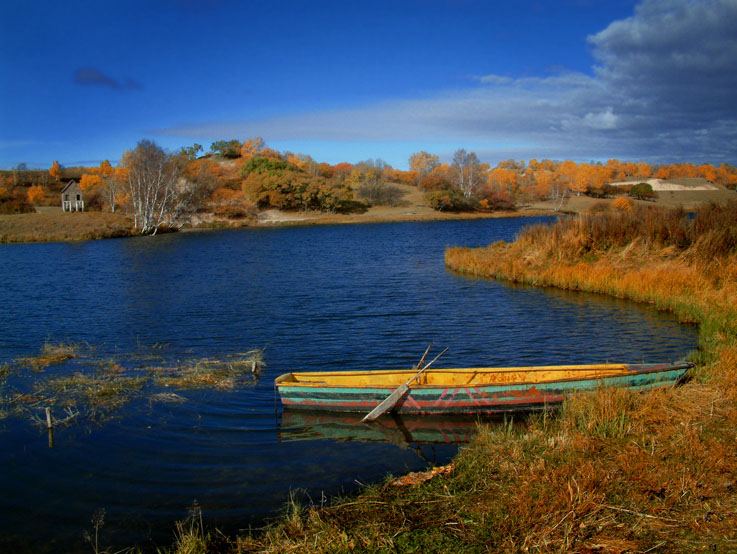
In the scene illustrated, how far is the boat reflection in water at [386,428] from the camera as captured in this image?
1065cm

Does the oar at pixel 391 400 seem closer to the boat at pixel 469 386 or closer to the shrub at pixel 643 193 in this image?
the boat at pixel 469 386

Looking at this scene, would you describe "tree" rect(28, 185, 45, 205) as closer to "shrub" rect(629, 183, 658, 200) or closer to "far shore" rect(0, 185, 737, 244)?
"far shore" rect(0, 185, 737, 244)

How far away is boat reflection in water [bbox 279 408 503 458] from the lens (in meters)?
10.6

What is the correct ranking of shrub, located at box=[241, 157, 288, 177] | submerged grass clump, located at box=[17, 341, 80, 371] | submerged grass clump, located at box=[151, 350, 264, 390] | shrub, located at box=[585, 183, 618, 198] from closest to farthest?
submerged grass clump, located at box=[151, 350, 264, 390]
submerged grass clump, located at box=[17, 341, 80, 371]
shrub, located at box=[241, 157, 288, 177]
shrub, located at box=[585, 183, 618, 198]

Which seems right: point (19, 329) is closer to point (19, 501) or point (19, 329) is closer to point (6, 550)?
point (19, 501)

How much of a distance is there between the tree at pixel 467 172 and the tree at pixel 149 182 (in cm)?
5698

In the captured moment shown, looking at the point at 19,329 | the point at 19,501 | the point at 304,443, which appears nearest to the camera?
the point at 19,501

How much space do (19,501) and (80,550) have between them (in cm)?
207

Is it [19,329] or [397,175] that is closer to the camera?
[19,329]

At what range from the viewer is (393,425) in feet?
36.8

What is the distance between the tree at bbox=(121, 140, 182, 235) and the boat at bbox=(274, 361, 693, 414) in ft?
212

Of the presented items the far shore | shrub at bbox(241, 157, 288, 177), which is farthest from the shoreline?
shrub at bbox(241, 157, 288, 177)

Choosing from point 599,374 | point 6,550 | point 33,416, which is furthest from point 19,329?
point 599,374

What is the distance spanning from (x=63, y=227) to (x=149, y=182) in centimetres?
1138
